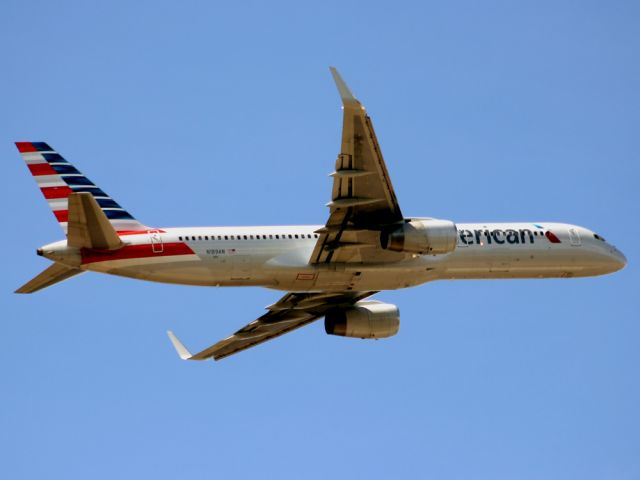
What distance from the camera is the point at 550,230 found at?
186 feet

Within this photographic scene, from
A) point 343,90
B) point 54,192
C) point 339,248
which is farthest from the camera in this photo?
point 54,192

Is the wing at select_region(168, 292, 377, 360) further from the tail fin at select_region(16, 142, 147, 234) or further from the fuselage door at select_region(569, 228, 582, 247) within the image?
the fuselage door at select_region(569, 228, 582, 247)

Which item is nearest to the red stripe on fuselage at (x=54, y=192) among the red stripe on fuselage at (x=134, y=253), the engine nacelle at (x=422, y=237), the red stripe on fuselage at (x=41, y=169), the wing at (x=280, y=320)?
the red stripe on fuselage at (x=41, y=169)

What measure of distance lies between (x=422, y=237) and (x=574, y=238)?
34.3ft

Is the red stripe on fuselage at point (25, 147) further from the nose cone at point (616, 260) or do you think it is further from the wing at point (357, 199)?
the nose cone at point (616, 260)

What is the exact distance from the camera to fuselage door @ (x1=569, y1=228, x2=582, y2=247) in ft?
187

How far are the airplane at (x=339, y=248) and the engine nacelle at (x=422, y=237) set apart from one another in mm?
40

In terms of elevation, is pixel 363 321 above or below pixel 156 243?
below

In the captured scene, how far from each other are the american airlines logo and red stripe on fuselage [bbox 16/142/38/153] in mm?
18800

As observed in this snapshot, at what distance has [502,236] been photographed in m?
55.5

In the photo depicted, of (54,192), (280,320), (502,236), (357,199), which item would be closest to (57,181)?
(54,192)

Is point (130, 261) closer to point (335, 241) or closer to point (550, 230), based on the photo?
point (335, 241)

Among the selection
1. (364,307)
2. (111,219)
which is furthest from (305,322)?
(111,219)

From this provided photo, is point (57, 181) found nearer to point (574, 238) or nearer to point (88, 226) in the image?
point (88, 226)
